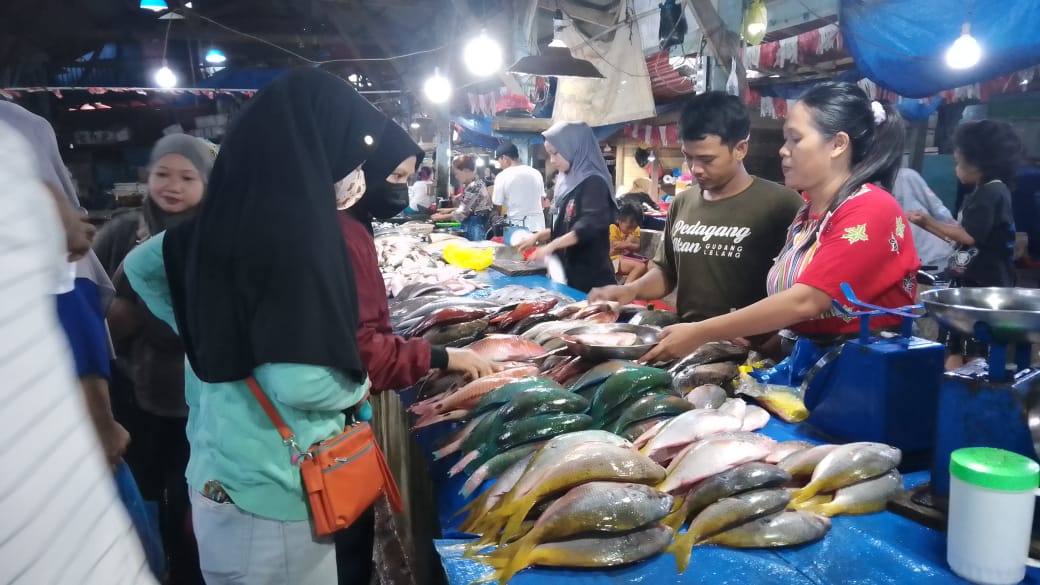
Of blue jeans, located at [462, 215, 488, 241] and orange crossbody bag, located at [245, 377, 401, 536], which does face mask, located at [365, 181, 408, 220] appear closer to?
orange crossbody bag, located at [245, 377, 401, 536]

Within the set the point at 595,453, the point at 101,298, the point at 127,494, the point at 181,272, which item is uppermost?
the point at 181,272

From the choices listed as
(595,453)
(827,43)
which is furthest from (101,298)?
(827,43)

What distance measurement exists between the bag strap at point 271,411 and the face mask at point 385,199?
74cm

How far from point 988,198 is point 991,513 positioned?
5237 mm

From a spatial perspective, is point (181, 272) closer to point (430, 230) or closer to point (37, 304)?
point (37, 304)

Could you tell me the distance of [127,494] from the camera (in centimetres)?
242

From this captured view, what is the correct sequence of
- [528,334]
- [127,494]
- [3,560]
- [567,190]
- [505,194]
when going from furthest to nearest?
1. [505,194]
2. [567,190]
3. [528,334]
4. [127,494]
5. [3,560]

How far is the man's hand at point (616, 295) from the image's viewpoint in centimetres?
387

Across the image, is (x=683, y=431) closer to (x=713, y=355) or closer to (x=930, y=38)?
(x=713, y=355)

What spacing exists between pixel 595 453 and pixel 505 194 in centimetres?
835

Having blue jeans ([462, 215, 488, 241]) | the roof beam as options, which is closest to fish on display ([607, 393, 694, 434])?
the roof beam

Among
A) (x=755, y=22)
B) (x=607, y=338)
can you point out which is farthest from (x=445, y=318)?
(x=755, y=22)

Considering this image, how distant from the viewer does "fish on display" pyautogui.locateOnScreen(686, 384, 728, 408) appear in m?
2.29

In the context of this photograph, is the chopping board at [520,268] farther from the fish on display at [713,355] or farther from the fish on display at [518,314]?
the fish on display at [713,355]
